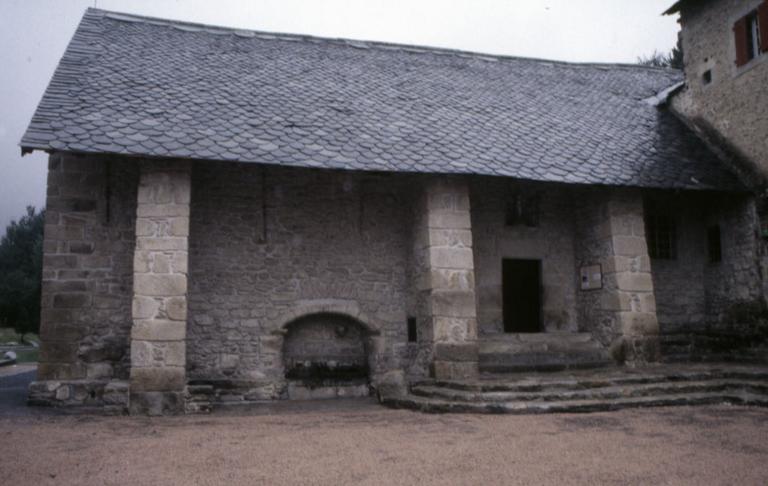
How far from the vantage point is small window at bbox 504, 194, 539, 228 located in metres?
11.6

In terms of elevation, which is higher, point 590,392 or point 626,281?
point 626,281

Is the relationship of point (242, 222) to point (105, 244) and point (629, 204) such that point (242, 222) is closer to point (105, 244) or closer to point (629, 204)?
point (105, 244)

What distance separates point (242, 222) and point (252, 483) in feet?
20.5

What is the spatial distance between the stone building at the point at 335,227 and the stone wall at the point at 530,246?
40mm

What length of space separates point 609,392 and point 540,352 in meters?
2.92

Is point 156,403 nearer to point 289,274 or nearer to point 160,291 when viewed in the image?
point 160,291

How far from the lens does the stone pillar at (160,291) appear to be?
8.26m

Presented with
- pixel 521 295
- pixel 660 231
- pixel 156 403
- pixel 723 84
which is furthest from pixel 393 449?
pixel 723 84

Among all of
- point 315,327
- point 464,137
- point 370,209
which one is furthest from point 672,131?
point 315,327

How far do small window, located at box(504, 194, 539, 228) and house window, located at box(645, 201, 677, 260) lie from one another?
227 cm

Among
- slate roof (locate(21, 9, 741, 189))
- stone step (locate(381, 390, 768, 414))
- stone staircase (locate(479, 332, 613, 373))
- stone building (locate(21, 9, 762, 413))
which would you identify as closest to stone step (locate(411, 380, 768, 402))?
stone step (locate(381, 390, 768, 414))

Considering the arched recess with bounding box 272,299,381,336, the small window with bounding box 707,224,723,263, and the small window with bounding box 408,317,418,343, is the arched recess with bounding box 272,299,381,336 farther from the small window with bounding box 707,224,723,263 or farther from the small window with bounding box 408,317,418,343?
the small window with bounding box 707,224,723,263

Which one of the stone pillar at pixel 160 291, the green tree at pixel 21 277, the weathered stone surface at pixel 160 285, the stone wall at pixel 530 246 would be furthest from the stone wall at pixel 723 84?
the green tree at pixel 21 277

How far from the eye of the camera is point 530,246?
11625mm
